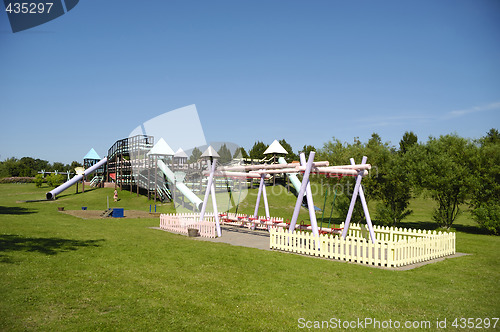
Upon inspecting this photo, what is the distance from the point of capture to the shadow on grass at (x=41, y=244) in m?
12.3

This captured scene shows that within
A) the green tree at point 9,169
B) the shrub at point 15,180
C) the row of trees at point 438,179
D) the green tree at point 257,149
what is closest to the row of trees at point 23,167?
the green tree at point 9,169

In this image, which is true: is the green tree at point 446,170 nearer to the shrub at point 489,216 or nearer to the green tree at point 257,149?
the shrub at point 489,216

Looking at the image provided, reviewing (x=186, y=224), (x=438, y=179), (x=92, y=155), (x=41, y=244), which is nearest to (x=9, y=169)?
(x=92, y=155)

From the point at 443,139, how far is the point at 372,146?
4.84 m

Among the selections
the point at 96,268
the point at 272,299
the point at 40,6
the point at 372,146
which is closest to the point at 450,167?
the point at 372,146

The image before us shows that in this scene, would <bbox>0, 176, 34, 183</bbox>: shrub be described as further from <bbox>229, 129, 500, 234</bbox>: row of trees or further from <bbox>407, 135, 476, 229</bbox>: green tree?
<bbox>407, 135, 476, 229</bbox>: green tree

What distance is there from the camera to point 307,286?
951 cm

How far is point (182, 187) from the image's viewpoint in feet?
128

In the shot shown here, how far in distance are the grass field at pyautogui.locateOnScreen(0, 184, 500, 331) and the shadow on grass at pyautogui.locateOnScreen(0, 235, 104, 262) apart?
33 mm

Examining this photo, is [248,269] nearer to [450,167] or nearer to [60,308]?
[60,308]

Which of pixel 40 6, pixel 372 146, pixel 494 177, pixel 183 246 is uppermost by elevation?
pixel 40 6

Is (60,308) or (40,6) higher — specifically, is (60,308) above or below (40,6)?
below

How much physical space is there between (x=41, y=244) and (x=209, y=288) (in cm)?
800

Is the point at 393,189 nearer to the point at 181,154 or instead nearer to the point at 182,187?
the point at 182,187
